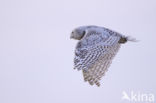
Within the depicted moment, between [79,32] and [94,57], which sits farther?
[79,32]

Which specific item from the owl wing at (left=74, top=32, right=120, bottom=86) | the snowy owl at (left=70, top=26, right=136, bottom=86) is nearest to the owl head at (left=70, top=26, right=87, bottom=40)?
the snowy owl at (left=70, top=26, right=136, bottom=86)

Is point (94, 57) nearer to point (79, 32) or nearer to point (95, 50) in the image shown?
point (95, 50)

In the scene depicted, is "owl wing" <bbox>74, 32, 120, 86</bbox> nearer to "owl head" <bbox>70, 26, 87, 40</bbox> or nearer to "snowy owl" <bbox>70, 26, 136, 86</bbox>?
"snowy owl" <bbox>70, 26, 136, 86</bbox>

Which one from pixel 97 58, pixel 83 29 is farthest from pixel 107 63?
pixel 83 29

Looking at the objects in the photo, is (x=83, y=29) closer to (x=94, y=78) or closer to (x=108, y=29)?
(x=108, y=29)

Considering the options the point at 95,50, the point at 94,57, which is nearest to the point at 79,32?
the point at 95,50

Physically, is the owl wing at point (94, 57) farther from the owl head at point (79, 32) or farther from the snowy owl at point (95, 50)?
the owl head at point (79, 32)

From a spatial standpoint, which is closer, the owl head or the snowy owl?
the snowy owl
